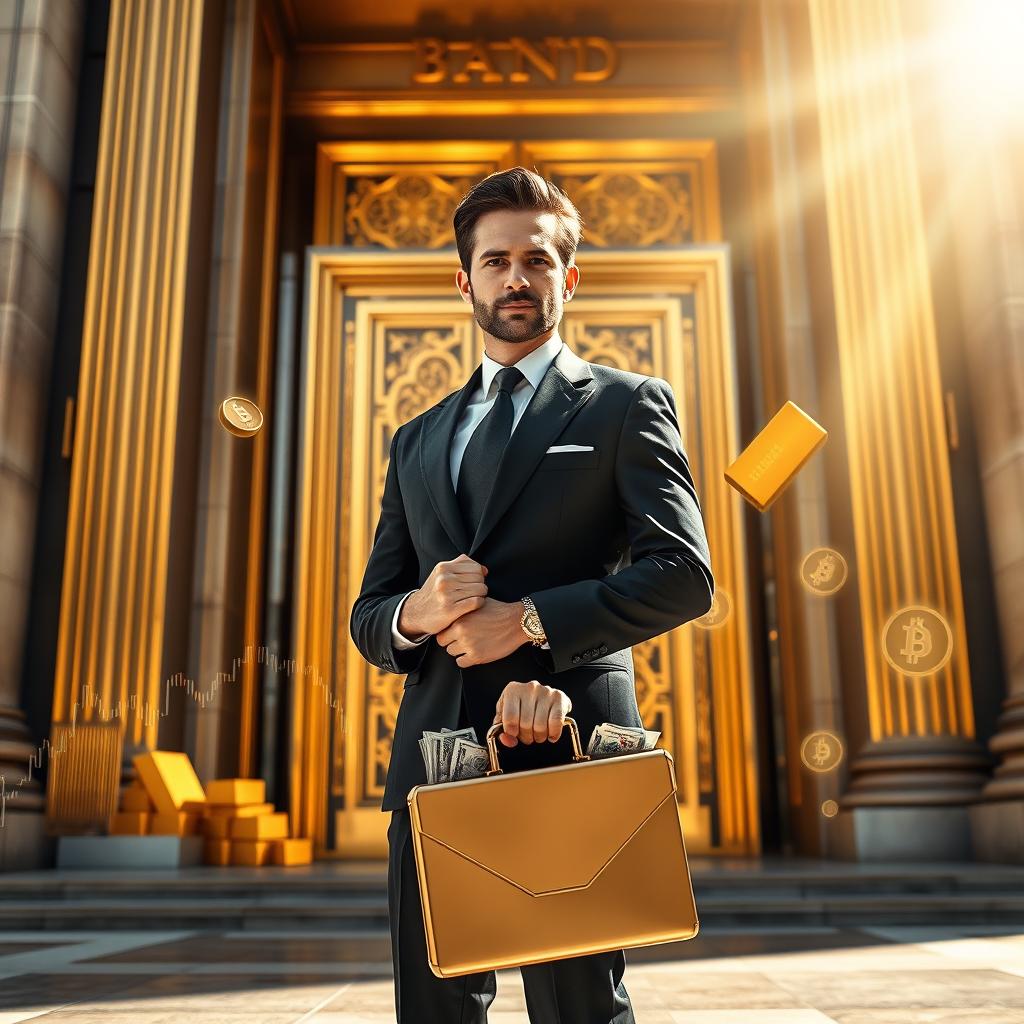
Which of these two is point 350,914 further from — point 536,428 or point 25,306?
point 25,306

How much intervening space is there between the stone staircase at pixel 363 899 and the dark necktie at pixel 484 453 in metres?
3.14

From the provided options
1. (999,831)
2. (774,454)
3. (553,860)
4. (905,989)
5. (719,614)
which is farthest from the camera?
(719,614)

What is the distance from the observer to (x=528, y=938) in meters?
1.11

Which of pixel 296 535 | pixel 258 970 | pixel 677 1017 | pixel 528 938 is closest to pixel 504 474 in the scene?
pixel 528 938

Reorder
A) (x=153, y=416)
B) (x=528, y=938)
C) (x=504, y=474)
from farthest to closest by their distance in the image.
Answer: (x=153, y=416) < (x=504, y=474) < (x=528, y=938)

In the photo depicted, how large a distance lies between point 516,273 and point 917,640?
5.86 meters

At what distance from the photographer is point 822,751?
23.3ft

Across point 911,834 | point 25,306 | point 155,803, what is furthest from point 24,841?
point 911,834

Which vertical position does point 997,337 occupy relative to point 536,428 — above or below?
above

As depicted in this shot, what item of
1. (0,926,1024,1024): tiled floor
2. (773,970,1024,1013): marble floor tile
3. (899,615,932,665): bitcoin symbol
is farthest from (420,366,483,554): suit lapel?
(899,615,932,665): bitcoin symbol

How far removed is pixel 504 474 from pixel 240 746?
7.04 meters

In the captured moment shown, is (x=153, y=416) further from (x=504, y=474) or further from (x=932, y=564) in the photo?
(x=504, y=474)

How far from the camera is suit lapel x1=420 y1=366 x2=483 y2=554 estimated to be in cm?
135

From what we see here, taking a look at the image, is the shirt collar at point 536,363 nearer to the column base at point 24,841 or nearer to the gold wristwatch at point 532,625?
the gold wristwatch at point 532,625
